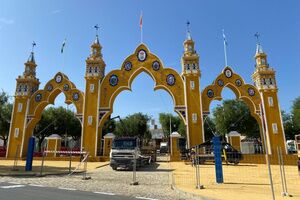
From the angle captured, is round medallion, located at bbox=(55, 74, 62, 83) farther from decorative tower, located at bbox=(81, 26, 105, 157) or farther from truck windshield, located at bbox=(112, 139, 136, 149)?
truck windshield, located at bbox=(112, 139, 136, 149)

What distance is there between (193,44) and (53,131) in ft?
114

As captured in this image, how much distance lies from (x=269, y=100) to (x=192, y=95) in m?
9.54

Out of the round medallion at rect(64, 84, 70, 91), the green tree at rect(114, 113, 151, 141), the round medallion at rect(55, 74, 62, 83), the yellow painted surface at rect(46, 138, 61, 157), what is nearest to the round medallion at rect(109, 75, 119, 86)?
the round medallion at rect(64, 84, 70, 91)

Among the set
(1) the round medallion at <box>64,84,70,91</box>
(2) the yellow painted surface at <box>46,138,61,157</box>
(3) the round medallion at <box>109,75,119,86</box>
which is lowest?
(2) the yellow painted surface at <box>46,138,61,157</box>

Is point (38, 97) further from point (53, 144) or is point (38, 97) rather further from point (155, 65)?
point (155, 65)

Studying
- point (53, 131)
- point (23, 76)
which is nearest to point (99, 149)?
point (23, 76)

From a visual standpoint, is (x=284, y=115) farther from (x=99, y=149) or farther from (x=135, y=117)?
(x=99, y=149)

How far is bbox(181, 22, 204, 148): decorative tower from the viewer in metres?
28.6

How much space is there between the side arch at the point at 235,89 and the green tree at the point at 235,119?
48.8 ft

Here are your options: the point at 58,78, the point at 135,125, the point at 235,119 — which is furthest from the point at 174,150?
the point at 135,125

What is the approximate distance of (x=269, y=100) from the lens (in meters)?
30.4

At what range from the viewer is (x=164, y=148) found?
6078 cm

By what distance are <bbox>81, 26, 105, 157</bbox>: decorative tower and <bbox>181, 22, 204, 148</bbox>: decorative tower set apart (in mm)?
10684

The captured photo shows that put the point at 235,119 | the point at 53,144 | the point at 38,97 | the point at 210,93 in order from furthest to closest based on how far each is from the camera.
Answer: the point at 235,119 → the point at 38,97 → the point at 210,93 → the point at 53,144
